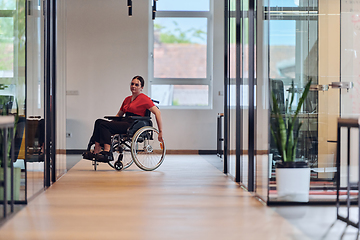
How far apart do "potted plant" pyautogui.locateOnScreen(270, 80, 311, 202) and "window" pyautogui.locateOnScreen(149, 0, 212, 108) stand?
12.8 feet

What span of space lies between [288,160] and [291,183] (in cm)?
16

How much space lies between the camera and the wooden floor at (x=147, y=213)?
6.42 ft

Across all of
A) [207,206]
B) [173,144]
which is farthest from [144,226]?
[173,144]

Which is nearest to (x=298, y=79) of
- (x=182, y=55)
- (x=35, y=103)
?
(x=35, y=103)

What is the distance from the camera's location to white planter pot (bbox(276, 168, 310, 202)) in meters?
2.64

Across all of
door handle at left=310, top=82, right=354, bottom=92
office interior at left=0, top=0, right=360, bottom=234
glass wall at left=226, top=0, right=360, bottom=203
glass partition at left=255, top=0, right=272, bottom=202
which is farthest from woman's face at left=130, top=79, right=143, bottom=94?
door handle at left=310, top=82, right=354, bottom=92

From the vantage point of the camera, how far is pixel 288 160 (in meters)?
2.69

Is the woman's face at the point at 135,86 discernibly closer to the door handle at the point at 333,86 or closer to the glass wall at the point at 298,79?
the glass wall at the point at 298,79

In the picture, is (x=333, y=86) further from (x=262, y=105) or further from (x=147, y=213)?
(x=147, y=213)

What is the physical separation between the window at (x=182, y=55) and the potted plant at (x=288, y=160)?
390cm

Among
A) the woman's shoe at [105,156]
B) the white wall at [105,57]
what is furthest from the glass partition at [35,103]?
the white wall at [105,57]

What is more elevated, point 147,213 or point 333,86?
point 333,86

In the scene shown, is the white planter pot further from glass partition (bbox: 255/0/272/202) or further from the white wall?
the white wall

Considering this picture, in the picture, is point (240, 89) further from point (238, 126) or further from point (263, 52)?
point (263, 52)
